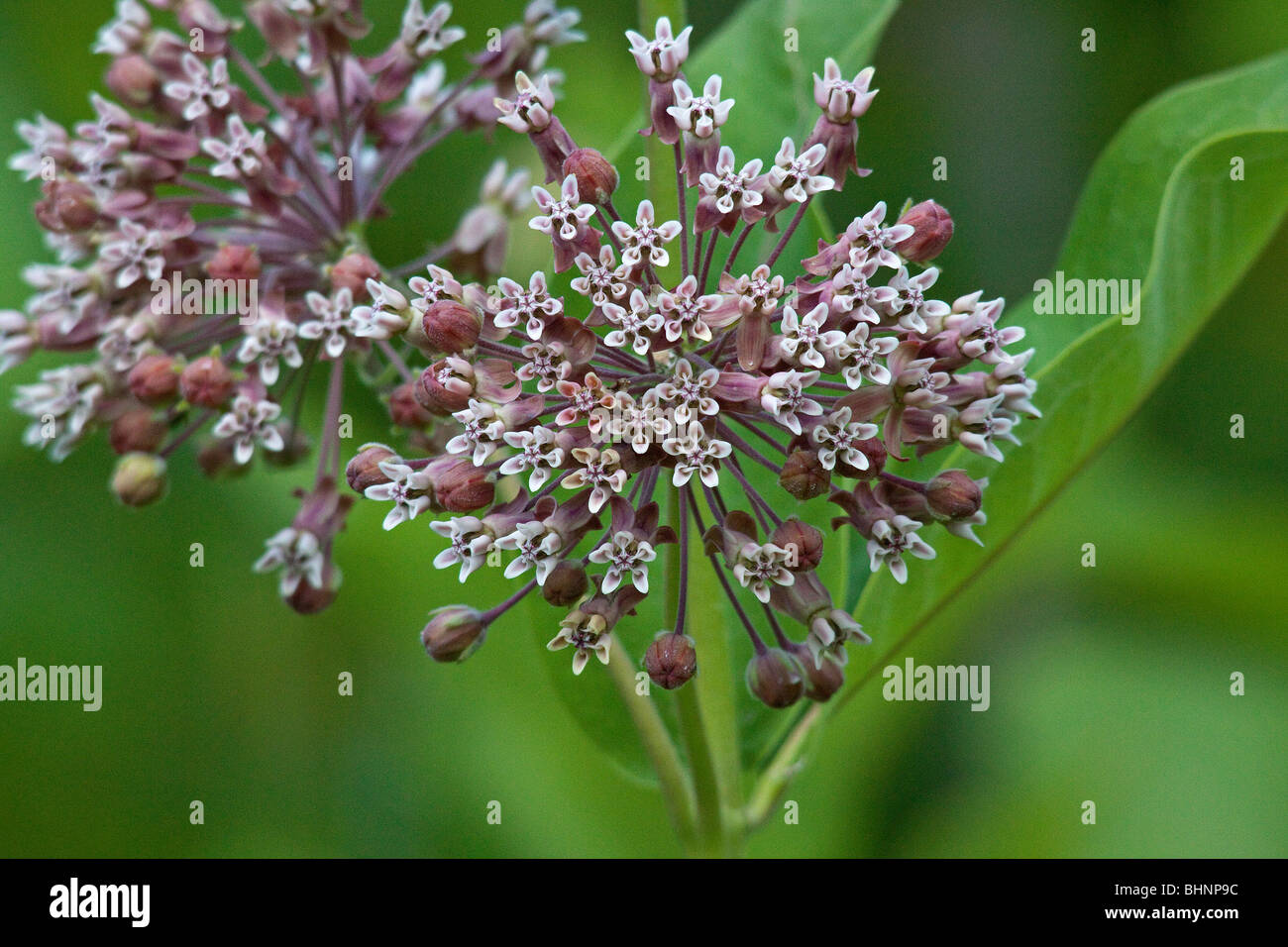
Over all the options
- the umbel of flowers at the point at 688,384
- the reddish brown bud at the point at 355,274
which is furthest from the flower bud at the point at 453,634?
the reddish brown bud at the point at 355,274

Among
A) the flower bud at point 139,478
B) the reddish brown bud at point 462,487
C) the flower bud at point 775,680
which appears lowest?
the flower bud at point 775,680

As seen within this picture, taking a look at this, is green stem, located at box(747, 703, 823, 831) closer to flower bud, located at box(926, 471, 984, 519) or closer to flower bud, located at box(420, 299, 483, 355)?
flower bud, located at box(926, 471, 984, 519)

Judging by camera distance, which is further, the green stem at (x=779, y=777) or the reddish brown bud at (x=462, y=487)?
the green stem at (x=779, y=777)

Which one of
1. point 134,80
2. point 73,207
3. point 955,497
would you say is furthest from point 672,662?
point 134,80

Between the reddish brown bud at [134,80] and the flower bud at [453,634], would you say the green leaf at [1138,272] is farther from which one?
the reddish brown bud at [134,80]

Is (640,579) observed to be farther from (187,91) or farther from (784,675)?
(187,91)

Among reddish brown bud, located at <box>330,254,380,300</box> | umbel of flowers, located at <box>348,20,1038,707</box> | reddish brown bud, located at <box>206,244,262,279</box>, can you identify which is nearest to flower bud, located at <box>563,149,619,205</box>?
umbel of flowers, located at <box>348,20,1038,707</box>

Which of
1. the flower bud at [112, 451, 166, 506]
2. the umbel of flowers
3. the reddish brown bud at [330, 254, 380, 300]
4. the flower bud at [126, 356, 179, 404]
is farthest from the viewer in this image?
the flower bud at [112, 451, 166, 506]
